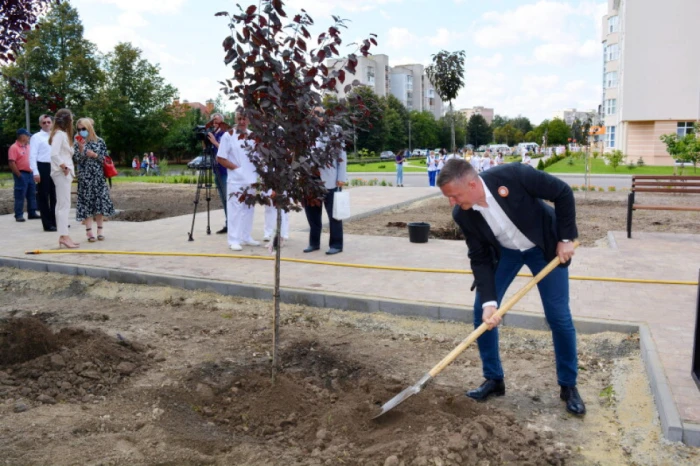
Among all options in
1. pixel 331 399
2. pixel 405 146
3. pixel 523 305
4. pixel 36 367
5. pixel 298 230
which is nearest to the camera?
pixel 331 399

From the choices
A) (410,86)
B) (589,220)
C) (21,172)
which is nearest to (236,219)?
(21,172)

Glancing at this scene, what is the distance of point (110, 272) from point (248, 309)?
239cm

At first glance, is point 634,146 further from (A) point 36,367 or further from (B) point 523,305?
(A) point 36,367

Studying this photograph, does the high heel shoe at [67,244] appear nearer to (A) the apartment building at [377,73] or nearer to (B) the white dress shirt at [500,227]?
(B) the white dress shirt at [500,227]

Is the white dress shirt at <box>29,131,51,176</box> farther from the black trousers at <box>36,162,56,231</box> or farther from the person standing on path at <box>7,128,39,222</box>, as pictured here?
the person standing on path at <box>7,128,39,222</box>

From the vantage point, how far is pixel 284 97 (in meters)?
4.36

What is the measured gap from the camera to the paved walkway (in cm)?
546

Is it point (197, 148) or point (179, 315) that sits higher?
point (197, 148)

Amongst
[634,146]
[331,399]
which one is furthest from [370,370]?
[634,146]

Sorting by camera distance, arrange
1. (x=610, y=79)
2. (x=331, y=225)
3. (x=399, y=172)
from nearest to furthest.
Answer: (x=331, y=225), (x=399, y=172), (x=610, y=79)

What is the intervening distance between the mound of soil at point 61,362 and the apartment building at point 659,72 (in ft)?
156

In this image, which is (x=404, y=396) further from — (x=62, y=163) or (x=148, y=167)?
(x=148, y=167)

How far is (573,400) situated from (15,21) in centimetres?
539

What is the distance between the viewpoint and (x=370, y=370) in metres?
4.78
